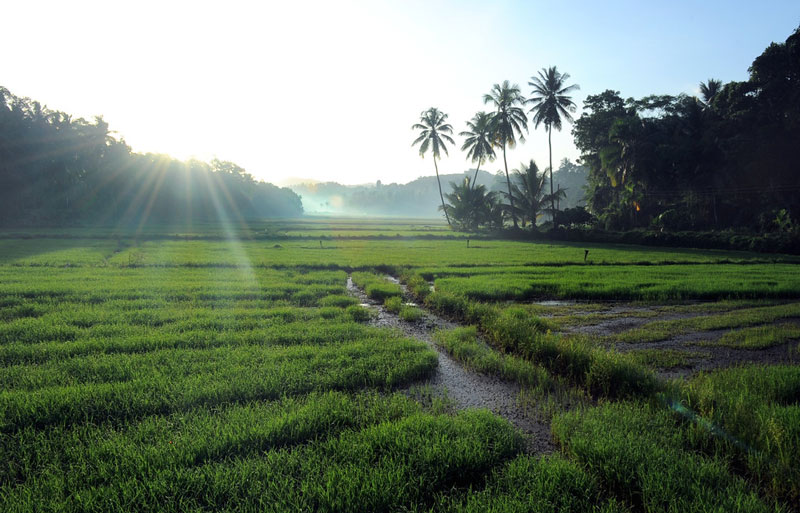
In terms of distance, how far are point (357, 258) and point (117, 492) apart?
658 inches

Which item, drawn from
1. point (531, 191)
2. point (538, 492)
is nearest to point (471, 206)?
point (531, 191)

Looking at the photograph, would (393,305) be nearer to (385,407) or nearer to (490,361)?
(490,361)

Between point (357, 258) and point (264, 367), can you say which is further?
point (357, 258)

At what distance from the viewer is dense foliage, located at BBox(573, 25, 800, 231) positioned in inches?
1136

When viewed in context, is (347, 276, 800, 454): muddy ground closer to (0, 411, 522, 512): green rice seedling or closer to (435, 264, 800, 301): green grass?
(0, 411, 522, 512): green rice seedling

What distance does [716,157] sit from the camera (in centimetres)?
3350

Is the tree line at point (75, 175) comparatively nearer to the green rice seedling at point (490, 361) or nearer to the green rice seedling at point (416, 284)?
the green rice seedling at point (416, 284)

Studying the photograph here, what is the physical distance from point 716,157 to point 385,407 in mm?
41539

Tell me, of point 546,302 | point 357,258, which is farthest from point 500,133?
point 546,302

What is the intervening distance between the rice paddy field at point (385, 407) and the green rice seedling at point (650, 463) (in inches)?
0.7

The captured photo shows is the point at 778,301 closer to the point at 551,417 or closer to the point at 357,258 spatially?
the point at 551,417

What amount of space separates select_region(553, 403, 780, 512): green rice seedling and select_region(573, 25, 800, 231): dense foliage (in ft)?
100

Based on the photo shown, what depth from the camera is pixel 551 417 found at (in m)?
4.31

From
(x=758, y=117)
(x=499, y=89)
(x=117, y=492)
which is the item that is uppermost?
(x=499, y=89)
